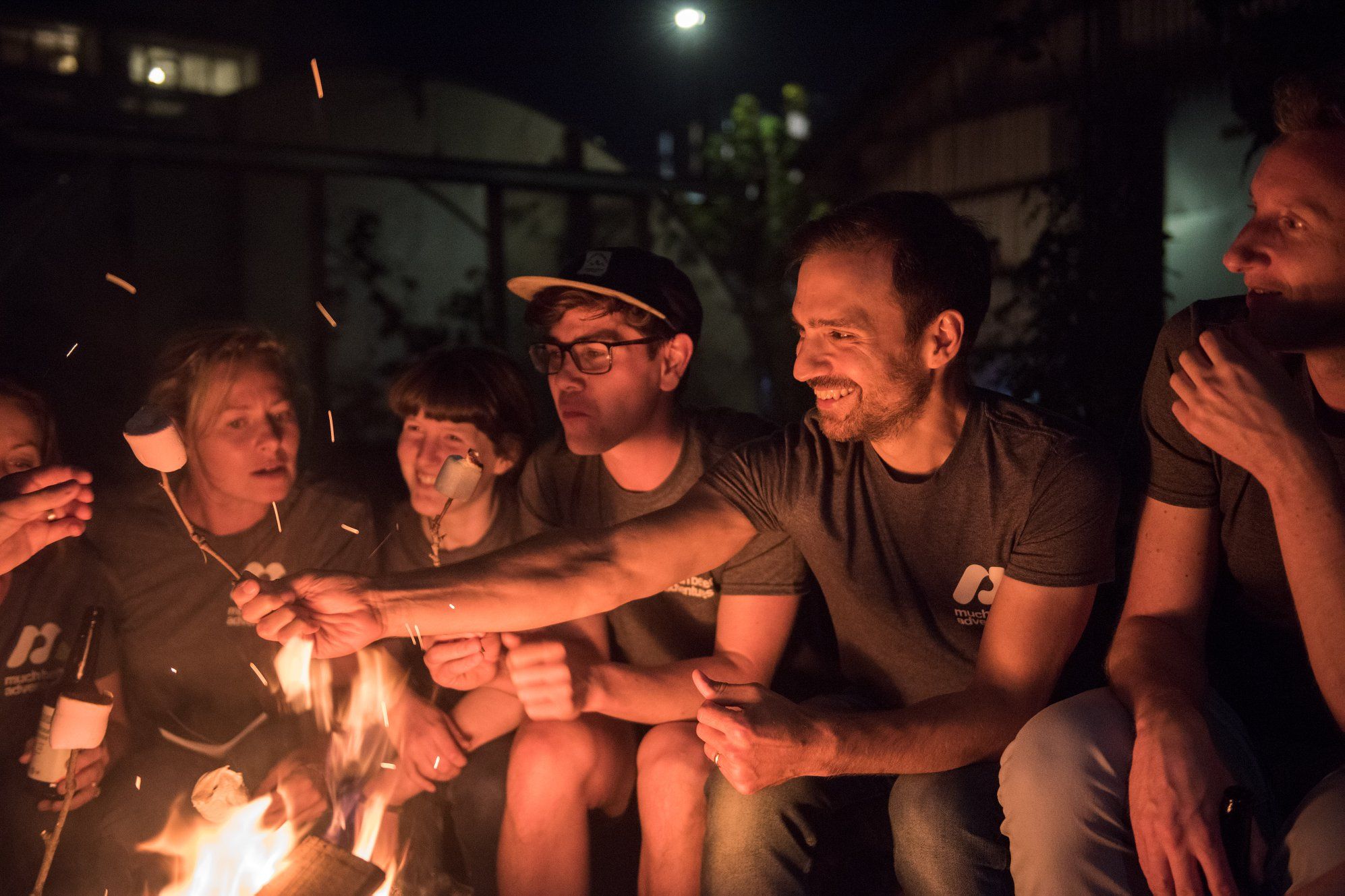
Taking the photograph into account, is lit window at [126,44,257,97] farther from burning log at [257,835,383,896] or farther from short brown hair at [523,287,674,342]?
burning log at [257,835,383,896]

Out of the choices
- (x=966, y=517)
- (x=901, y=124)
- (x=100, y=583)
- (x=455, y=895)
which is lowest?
(x=455, y=895)

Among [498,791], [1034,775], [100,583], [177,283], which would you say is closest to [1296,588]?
[1034,775]

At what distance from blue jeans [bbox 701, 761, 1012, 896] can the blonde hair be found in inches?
91.5

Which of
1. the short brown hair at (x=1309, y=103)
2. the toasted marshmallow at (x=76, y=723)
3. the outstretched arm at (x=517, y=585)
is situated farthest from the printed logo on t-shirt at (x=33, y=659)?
the short brown hair at (x=1309, y=103)

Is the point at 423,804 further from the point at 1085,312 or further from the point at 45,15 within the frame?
the point at 45,15

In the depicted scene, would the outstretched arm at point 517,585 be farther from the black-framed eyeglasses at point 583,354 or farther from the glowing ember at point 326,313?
the glowing ember at point 326,313

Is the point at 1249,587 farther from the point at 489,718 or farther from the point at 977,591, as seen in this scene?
the point at 489,718

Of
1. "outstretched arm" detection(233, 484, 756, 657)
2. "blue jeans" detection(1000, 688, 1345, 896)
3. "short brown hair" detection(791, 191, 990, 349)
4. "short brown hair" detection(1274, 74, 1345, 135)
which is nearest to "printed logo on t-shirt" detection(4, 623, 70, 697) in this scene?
"outstretched arm" detection(233, 484, 756, 657)

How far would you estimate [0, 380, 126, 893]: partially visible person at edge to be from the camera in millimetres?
3324

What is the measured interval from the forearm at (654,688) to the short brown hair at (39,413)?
198 cm

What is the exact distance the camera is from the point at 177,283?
796 cm

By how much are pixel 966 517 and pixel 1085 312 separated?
8.94 ft

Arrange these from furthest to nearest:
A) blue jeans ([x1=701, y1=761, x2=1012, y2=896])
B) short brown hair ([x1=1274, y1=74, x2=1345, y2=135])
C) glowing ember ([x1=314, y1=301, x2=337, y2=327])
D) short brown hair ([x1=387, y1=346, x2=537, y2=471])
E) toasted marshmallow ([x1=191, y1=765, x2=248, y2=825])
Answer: glowing ember ([x1=314, y1=301, x2=337, y2=327]) → short brown hair ([x1=387, y1=346, x2=537, y2=471]) → toasted marshmallow ([x1=191, y1=765, x2=248, y2=825]) → blue jeans ([x1=701, y1=761, x2=1012, y2=896]) → short brown hair ([x1=1274, y1=74, x2=1345, y2=135])

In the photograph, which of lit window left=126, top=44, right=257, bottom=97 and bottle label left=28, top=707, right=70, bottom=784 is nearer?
bottle label left=28, top=707, right=70, bottom=784
